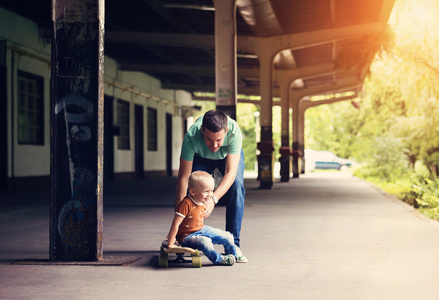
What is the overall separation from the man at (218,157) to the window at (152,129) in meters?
27.7

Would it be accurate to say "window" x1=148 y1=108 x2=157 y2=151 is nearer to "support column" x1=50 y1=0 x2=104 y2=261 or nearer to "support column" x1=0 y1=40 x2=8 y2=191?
"support column" x1=0 y1=40 x2=8 y2=191

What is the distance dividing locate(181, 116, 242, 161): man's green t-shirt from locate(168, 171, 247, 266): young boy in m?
0.42

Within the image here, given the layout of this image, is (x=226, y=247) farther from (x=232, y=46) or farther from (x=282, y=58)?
(x=282, y=58)

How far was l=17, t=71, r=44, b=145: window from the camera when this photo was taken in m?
20.7

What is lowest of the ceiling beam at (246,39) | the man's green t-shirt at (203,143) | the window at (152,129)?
the man's green t-shirt at (203,143)

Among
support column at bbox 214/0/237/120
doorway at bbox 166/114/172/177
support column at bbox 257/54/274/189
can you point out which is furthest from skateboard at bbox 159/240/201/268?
doorway at bbox 166/114/172/177

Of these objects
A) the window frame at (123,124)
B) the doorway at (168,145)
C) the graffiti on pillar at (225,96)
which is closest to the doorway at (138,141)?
the window frame at (123,124)

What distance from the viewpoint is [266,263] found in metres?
6.57

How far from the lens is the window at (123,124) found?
97.8ft

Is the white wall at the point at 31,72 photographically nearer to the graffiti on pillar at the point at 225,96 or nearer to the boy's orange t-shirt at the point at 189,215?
the graffiti on pillar at the point at 225,96

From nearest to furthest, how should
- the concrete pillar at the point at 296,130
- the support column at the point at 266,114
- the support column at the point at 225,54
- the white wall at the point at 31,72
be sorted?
the support column at the point at 225,54 → the white wall at the point at 31,72 → the support column at the point at 266,114 → the concrete pillar at the point at 296,130

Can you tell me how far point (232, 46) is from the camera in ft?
51.9

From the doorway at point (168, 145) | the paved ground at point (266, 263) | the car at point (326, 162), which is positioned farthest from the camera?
the car at point (326, 162)

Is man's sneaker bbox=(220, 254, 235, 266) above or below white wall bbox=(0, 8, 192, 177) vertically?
below
